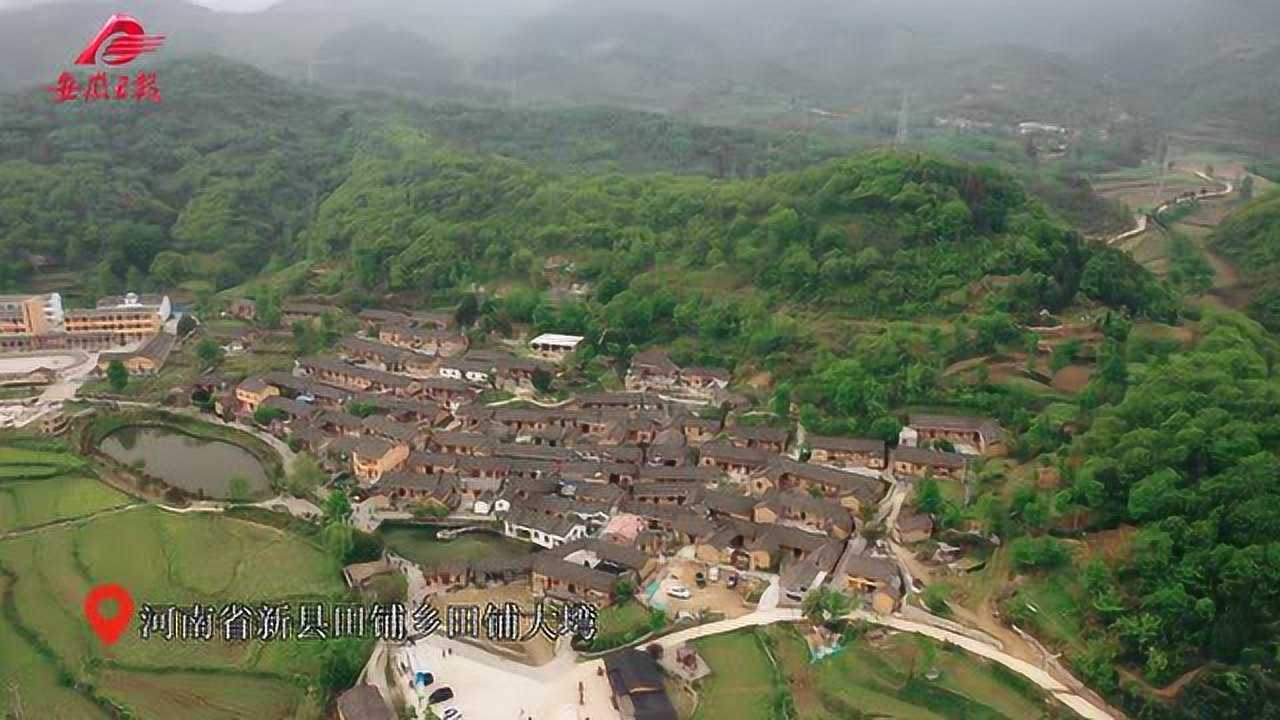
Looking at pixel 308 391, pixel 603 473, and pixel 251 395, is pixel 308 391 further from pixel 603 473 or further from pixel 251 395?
pixel 603 473

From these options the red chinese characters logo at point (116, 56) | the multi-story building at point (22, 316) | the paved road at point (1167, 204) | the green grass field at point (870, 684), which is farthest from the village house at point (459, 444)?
the paved road at point (1167, 204)

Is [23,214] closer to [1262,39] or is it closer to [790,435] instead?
[790,435]

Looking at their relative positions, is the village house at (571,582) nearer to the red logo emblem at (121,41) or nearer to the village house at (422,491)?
the village house at (422,491)

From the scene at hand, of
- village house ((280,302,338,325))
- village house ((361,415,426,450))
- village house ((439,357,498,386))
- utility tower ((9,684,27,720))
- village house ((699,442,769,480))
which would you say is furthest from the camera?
village house ((280,302,338,325))

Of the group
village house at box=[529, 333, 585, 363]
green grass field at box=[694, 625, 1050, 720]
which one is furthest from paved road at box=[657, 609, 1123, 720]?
village house at box=[529, 333, 585, 363]

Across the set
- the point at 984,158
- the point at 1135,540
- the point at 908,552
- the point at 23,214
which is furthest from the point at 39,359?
the point at 984,158

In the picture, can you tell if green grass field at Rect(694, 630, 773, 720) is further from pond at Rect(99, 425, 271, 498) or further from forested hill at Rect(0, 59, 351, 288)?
forested hill at Rect(0, 59, 351, 288)

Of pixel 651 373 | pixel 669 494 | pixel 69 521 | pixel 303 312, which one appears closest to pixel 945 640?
pixel 669 494
